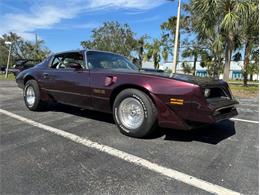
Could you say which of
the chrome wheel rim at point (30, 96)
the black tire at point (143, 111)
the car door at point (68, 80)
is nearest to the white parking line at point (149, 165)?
the black tire at point (143, 111)

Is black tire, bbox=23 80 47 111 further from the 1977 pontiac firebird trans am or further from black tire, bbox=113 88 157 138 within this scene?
black tire, bbox=113 88 157 138

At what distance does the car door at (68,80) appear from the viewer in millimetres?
4328

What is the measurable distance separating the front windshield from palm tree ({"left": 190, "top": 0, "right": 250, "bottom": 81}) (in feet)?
29.8

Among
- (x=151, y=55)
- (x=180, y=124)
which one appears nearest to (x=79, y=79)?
(x=180, y=124)

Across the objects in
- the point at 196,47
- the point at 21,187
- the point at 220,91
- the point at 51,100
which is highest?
the point at 196,47

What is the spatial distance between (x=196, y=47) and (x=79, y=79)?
2361 centimetres

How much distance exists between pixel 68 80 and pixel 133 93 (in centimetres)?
161

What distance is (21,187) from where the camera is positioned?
220cm

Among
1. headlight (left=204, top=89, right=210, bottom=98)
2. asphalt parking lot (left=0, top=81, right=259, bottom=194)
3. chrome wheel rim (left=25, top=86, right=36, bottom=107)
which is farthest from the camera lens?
chrome wheel rim (left=25, top=86, right=36, bottom=107)

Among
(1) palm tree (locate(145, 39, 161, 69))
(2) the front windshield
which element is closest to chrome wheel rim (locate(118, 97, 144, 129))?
(2) the front windshield

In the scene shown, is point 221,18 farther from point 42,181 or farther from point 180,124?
point 42,181

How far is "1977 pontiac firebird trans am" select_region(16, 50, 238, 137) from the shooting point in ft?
10.5

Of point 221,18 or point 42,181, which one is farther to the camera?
point 221,18

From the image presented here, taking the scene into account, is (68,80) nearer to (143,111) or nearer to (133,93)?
(133,93)
